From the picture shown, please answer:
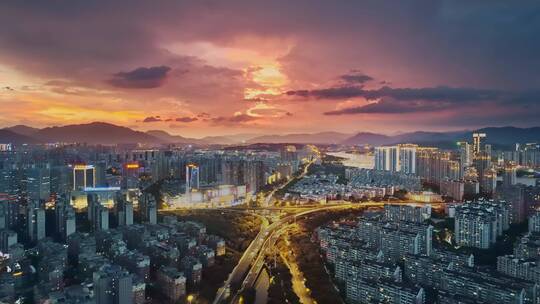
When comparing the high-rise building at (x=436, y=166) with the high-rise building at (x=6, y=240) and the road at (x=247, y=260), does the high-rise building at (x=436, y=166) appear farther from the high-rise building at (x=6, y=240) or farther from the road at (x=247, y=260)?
the high-rise building at (x=6, y=240)

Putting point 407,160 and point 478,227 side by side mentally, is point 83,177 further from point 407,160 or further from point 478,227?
point 407,160

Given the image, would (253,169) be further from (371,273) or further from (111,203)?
(371,273)

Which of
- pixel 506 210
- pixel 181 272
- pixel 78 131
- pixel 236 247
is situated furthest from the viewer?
pixel 78 131

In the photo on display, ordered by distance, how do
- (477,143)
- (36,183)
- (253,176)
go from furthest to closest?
(477,143) → (253,176) → (36,183)

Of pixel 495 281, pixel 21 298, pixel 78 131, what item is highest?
pixel 78 131

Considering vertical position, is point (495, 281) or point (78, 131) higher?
point (78, 131)

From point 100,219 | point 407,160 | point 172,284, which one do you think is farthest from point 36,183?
point 407,160

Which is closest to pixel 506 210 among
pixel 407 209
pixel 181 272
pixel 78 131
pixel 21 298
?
pixel 407 209
